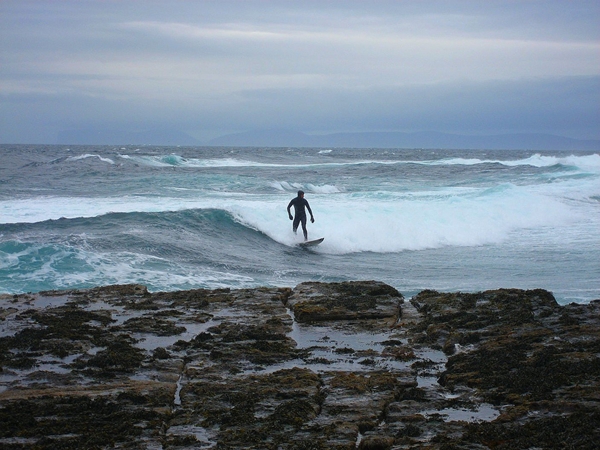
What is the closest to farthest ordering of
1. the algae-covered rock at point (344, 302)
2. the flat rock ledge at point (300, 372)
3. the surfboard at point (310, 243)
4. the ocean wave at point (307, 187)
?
the flat rock ledge at point (300, 372), the algae-covered rock at point (344, 302), the surfboard at point (310, 243), the ocean wave at point (307, 187)

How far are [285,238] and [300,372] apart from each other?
1421cm

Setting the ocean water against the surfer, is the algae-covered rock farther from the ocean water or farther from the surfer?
the surfer

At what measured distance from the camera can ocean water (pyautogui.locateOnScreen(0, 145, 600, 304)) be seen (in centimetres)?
1475

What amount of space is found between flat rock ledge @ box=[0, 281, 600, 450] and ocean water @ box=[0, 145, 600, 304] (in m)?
3.90

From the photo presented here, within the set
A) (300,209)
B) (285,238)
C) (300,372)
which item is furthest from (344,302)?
(285,238)

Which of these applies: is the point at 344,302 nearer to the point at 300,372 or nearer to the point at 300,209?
the point at 300,372

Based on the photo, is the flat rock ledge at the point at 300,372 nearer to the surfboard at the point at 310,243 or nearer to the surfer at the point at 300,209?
the surfer at the point at 300,209

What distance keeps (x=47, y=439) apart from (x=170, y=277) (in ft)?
30.6

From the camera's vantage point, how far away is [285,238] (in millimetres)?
21078

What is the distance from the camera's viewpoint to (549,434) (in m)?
5.11

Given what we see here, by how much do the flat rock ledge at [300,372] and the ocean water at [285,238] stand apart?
3898 millimetres

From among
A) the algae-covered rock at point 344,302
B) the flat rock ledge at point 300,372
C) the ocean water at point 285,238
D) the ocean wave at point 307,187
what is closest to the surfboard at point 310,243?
the ocean water at point 285,238

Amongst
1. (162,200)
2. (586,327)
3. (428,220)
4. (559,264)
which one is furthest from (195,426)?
(162,200)

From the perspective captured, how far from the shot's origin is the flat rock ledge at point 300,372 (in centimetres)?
536
